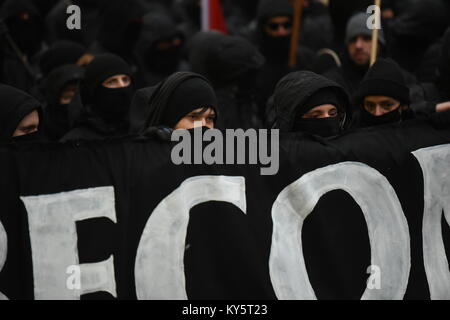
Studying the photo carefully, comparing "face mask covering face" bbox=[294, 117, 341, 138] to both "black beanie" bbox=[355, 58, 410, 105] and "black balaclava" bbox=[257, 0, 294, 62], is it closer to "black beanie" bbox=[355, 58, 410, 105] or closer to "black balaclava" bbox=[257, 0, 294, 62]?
"black beanie" bbox=[355, 58, 410, 105]

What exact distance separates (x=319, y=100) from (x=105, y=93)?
6.23 ft

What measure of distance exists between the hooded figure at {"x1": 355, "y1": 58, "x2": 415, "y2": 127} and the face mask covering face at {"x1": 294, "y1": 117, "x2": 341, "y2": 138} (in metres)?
0.54

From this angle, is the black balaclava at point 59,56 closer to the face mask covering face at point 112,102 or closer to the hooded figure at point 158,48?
the hooded figure at point 158,48

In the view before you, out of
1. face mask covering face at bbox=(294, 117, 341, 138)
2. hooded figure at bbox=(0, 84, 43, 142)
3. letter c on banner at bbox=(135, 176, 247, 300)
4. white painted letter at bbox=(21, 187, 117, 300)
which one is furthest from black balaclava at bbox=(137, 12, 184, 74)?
white painted letter at bbox=(21, 187, 117, 300)

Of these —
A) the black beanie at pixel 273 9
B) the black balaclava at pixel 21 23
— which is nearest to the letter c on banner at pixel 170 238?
the black beanie at pixel 273 9

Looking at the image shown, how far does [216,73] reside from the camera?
6938 millimetres

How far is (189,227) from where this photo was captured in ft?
13.3

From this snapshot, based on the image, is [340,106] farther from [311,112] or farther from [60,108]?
[60,108]

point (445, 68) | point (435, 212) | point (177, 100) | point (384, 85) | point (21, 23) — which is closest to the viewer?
point (435, 212)

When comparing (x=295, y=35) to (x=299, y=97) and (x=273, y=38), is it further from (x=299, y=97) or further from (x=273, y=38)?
(x=299, y=97)

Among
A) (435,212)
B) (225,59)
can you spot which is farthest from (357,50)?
(435,212)

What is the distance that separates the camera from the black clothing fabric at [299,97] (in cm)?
478

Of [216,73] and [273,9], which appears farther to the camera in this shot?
[273,9]
